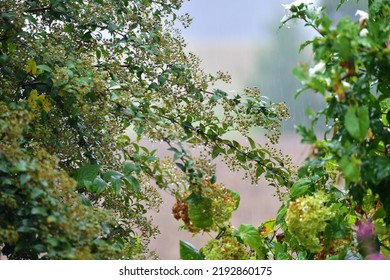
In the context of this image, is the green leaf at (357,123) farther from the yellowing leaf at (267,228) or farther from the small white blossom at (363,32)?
the yellowing leaf at (267,228)

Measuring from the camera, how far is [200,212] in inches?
70.0

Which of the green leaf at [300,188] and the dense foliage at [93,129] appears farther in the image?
the green leaf at [300,188]

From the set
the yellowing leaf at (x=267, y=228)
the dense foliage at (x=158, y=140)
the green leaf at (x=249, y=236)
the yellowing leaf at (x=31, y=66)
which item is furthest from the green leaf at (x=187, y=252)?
the yellowing leaf at (x=31, y=66)

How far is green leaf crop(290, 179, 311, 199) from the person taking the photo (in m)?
2.06

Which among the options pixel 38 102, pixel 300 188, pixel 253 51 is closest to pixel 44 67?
pixel 38 102

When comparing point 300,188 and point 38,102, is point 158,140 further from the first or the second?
point 300,188

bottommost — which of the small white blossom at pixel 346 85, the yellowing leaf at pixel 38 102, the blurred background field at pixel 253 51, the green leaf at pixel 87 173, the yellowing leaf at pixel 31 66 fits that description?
the small white blossom at pixel 346 85

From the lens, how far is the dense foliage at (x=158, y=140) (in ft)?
4.50

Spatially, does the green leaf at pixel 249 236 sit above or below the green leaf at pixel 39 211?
above

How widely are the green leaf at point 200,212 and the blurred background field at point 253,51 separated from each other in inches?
38.3

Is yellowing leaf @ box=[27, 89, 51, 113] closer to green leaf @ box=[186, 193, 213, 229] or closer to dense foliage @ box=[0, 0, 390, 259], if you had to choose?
dense foliage @ box=[0, 0, 390, 259]

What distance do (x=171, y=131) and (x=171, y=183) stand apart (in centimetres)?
12

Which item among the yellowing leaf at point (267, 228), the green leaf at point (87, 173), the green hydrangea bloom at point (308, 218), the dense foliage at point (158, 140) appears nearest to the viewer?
the dense foliage at point (158, 140)

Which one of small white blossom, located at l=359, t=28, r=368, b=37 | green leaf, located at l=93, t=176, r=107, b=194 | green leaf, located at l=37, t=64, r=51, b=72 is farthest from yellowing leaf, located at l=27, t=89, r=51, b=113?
small white blossom, located at l=359, t=28, r=368, b=37
